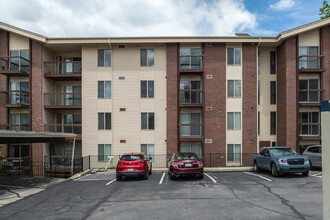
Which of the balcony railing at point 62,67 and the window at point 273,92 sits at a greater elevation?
the balcony railing at point 62,67

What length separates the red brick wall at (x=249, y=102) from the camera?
18.4 meters

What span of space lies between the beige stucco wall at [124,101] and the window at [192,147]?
1767 millimetres

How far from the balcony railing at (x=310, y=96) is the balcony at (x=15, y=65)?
2366 cm

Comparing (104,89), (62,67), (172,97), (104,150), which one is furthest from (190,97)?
(62,67)

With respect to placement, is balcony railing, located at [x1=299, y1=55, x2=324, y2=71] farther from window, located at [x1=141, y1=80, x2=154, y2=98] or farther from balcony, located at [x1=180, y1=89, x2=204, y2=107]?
window, located at [x1=141, y1=80, x2=154, y2=98]

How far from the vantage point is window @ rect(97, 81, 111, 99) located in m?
18.8

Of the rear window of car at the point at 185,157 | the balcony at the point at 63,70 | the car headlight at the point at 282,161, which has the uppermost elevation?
the balcony at the point at 63,70

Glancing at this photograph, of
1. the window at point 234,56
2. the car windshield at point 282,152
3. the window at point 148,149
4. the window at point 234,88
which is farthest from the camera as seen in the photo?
the window at point 234,56

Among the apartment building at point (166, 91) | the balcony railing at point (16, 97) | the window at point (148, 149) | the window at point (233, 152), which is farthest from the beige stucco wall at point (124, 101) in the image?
the window at point (233, 152)

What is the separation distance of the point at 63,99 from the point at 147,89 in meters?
7.96

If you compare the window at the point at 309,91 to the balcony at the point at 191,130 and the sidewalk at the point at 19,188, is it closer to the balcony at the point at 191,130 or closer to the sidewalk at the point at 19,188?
the balcony at the point at 191,130

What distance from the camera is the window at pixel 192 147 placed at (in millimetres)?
18891

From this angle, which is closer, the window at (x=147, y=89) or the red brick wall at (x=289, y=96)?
the red brick wall at (x=289, y=96)

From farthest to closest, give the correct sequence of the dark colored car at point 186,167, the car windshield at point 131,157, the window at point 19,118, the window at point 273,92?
the window at point 273,92
the window at point 19,118
the car windshield at point 131,157
the dark colored car at point 186,167
